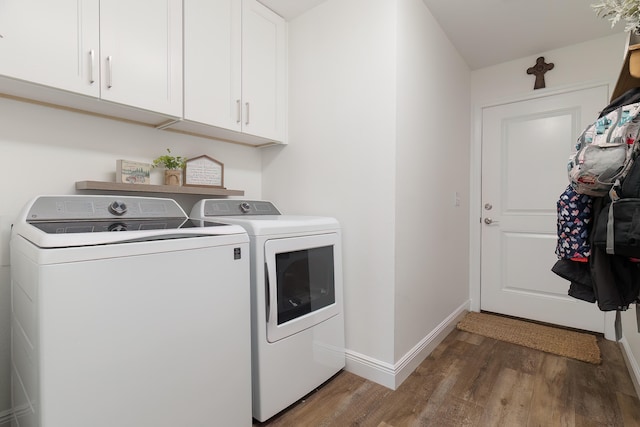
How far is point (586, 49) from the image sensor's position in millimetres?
2510

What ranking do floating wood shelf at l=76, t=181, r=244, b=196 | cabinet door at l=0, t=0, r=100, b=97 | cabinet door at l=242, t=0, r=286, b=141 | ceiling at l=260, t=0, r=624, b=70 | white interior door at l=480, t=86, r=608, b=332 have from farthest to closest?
white interior door at l=480, t=86, r=608, b=332 < ceiling at l=260, t=0, r=624, b=70 < cabinet door at l=242, t=0, r=286, b=141 < floating wood shelf at l=76, t=181, r=244, b=196 < cabinet door at l=0, t=0, r=100, b=97

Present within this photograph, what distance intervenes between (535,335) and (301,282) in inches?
82.3

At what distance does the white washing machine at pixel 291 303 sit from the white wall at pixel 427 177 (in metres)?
0.39

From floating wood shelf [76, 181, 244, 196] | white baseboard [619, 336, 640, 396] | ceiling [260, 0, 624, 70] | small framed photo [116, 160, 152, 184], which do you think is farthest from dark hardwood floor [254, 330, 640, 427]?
ceiling [260, 0, 624, 70]

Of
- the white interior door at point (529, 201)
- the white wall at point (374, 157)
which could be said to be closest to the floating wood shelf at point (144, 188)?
the white wall at point (374, 157)

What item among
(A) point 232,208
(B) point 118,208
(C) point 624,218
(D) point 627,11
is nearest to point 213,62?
(A) point 232,208

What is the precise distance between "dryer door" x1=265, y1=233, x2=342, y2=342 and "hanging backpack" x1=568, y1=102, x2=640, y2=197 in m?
1.17

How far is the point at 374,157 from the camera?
71.6 inches

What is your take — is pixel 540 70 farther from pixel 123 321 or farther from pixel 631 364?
pixel 123 321

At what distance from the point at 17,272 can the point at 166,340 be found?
638 mm

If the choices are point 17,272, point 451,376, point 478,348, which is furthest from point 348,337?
point 17,272

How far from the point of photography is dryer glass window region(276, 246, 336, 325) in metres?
1.54

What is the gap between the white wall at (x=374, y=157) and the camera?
5.82 feet

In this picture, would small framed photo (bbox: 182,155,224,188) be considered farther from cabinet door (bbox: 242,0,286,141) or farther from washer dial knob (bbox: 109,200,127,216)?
washer dial knob (bbox: 109,200,127,216)
